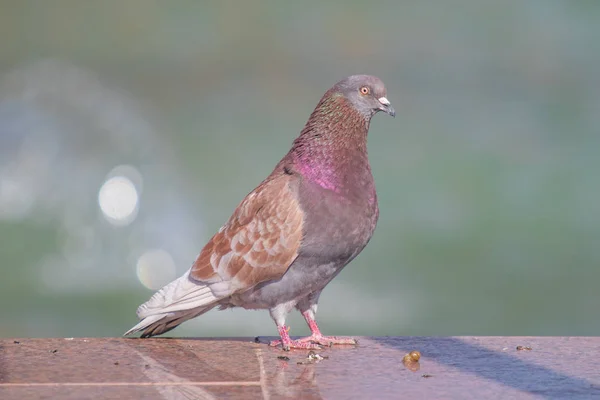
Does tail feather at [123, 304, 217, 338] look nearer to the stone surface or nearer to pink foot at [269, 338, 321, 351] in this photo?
the stone surface

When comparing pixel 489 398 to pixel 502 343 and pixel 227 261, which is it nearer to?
pixel 502 343

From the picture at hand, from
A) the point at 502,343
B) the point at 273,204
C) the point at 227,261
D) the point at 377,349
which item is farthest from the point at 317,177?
the point at 502,343

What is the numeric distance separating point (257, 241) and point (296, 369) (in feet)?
4.02

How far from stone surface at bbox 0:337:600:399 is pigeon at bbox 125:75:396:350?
34cm

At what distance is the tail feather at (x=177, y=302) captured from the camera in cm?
787

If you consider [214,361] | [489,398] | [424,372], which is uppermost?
[214,361]

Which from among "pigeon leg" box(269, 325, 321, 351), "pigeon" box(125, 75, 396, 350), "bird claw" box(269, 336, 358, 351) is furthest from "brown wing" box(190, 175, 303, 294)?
"bird claw" box(269, 336, 358, 351)

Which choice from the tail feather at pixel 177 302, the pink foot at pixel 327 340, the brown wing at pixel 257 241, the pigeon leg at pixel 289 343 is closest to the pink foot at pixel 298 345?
the pigeon leg at pixel 289 343

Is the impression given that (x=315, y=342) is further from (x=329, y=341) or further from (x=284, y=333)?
(x=284, y=333)

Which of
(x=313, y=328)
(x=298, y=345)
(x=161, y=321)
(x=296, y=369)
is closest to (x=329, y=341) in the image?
(x=313, y=328)

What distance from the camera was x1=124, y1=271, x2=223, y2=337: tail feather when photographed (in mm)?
7871

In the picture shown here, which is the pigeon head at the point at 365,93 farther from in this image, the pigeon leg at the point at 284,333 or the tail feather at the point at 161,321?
the tail feather at the point at 161,321

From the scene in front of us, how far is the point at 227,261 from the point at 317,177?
3.30 ft

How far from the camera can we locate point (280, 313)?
787cm
